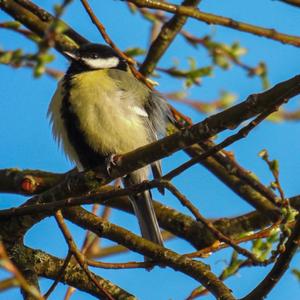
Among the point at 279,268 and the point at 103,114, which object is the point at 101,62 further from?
the point at 279,268

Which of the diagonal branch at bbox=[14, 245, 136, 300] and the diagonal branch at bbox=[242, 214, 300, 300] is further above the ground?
the diagonal branch at bbox=[14, 245, 136, 300]

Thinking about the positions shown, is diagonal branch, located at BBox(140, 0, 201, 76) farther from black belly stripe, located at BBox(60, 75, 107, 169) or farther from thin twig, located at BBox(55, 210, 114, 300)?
thin twig, located at BBox(55, 210, 114, 300)

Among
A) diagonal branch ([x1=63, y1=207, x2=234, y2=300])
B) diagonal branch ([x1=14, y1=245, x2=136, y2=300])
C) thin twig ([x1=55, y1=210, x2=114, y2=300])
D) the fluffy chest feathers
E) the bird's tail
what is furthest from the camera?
the bird's tail

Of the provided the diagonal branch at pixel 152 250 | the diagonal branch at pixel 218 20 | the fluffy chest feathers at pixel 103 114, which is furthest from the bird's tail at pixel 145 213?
A: the diagonal branch at pixel 218 20

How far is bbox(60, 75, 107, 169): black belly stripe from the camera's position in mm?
3541

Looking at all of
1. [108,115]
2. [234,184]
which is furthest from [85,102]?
[234,184]

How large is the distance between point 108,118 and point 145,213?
2.12 feet

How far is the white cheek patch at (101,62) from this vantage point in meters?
4.00

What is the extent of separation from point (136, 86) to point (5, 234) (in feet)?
3.59

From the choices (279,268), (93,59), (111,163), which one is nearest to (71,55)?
(93,59)

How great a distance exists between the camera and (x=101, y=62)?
4.10 metres

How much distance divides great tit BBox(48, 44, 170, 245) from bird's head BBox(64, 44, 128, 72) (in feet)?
0.16

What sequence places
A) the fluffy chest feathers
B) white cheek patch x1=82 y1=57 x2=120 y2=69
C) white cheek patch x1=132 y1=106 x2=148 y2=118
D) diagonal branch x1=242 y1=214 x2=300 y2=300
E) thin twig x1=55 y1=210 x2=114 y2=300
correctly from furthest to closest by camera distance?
white cheek patch x1=82 y1=57 x2=120 y2=69
white cheek patch x1=132 y1=106 x2=148 y2=118
the fluffy chest feathers
thin twig x1=55 y1=210 x2=114 y2=300
diagonal branch x1=242 y1=214 x2=300 y2=300

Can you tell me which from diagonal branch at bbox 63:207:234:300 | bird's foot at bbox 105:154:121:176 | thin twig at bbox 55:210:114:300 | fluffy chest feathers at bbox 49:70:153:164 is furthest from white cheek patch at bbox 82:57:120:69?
thin twig at bbox 55:210:114:300
